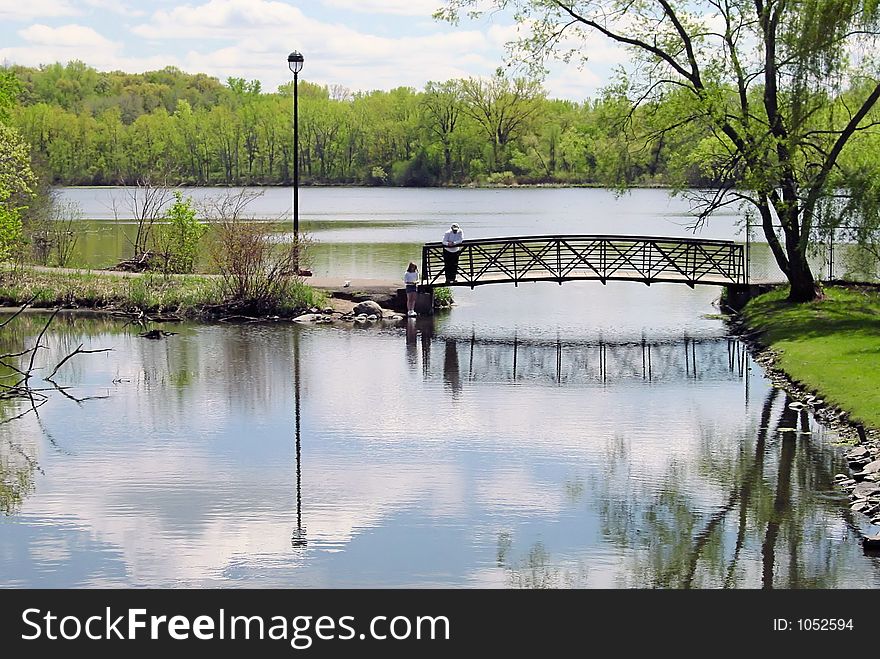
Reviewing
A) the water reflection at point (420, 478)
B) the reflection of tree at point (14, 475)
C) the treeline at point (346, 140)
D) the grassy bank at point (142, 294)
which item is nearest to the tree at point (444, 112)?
the treeline at point (346, 140)

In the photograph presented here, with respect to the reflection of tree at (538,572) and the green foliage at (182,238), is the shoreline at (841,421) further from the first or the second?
the green foliage at (182,238)

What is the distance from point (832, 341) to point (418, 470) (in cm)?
1167

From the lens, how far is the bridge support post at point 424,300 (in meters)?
34.9

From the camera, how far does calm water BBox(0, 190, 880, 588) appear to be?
13.9 metres

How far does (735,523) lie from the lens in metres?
15.5

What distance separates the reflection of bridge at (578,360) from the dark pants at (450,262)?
3.36 m

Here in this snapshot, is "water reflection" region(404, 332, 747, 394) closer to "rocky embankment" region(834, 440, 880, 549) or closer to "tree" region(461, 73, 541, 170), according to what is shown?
"rocky embankment" region(834, 440, 880, 549)

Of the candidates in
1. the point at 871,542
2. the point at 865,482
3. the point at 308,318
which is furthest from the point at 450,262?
the point at 871,542

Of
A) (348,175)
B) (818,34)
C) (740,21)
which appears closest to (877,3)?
(818,34)

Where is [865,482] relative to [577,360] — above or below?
above

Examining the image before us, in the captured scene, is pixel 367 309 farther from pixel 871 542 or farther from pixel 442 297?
pixel 871 542
